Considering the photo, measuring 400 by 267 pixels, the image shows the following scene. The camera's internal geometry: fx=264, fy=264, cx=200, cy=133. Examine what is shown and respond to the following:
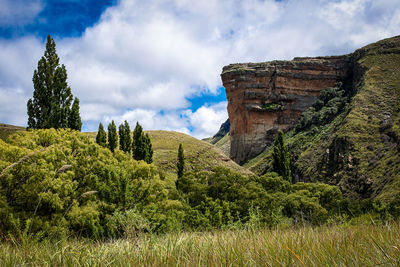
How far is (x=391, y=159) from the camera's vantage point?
1315 inches

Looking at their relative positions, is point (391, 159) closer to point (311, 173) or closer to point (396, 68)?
point (311, 173)

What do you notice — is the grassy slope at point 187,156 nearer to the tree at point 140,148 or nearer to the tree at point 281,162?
the tree at point 140,148

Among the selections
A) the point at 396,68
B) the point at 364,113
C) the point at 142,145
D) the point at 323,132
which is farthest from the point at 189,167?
the point at 396,68

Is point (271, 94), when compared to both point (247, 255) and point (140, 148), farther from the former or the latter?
point (247, 255)

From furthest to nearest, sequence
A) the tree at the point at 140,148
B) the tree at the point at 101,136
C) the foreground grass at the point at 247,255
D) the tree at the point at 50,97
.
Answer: the tree at the point at 101,136, the tree at the point at 140,148, the tree at the point at 50,97, the foreground grass at the point at 247,255

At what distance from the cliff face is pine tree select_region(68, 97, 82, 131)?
212ft

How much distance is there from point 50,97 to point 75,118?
305 centimetres

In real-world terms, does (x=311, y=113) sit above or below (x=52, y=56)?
above

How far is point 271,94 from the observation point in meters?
86.6

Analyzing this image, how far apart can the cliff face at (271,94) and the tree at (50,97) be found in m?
66.2

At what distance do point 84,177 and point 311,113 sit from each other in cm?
7114

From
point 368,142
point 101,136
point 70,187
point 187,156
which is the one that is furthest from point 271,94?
point 70,187

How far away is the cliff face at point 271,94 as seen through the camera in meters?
83.2

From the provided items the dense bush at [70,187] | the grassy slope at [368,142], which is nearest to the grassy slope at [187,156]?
the grassy slope at [368,142]
